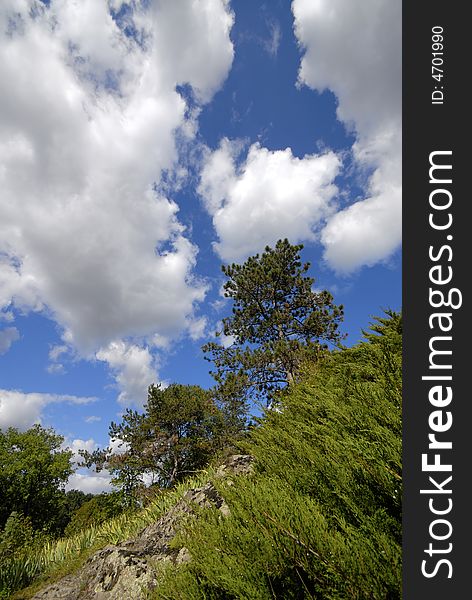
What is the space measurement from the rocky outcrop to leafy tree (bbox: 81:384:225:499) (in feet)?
61.8

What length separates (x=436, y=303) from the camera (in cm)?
193

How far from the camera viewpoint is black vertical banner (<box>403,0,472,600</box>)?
1.64 m

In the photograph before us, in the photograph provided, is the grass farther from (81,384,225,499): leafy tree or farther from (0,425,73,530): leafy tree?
(0,425,73,530): leafy tree

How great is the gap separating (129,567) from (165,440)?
24.7 meters

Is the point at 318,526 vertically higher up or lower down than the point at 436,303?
lower down

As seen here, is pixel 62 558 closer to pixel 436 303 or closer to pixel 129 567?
pixel 129 567

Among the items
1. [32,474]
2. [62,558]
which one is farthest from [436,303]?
[32,474]

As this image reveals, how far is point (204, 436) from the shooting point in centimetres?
2953

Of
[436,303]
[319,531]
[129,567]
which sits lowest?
[129,567]

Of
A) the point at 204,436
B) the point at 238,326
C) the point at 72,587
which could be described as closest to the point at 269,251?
the point at 238,326

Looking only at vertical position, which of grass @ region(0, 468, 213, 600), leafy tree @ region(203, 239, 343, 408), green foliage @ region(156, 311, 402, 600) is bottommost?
grass @ region(0, 468, 213, 600)

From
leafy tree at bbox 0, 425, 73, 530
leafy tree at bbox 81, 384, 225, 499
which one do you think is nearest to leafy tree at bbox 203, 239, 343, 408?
leafy tree at bbox 81, 384, 225, 499

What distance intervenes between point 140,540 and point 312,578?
5821mm

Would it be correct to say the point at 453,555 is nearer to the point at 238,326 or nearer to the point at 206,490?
the point at 206,490
